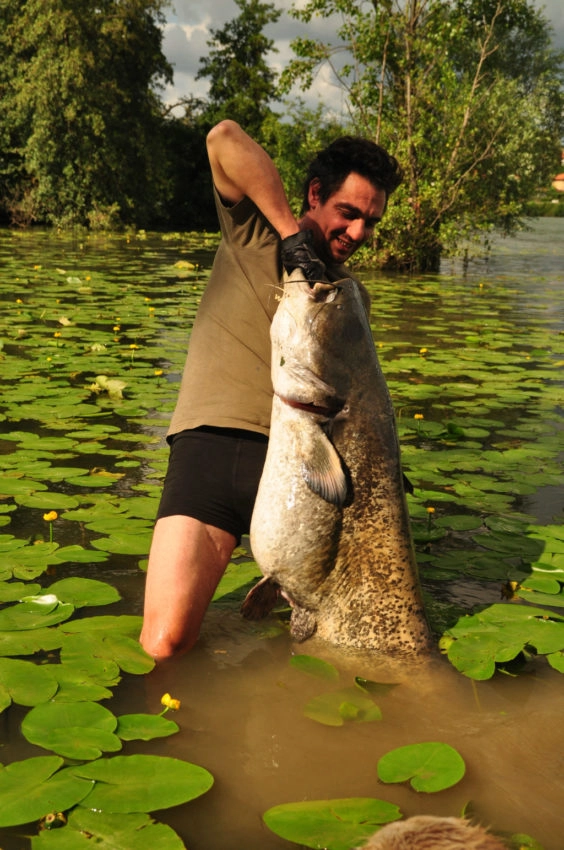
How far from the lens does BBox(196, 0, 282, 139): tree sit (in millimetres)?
41938

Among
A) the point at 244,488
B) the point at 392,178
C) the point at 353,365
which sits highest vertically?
the point at 392,178

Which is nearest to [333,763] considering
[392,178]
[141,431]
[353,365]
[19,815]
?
[19,815]

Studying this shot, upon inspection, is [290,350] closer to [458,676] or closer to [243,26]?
[458,676]

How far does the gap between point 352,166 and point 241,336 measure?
0.72 m

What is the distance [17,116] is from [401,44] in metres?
14.9

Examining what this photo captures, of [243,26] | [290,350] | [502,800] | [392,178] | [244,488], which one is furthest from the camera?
[243,26]

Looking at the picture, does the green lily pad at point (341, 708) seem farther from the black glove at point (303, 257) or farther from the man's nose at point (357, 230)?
the man's nose at point (357, 230)

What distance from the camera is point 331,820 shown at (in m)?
1.95

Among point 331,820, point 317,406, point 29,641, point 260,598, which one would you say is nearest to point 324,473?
point 317,406

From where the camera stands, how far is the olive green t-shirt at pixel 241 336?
290 cm

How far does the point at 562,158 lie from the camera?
30328 millimetres

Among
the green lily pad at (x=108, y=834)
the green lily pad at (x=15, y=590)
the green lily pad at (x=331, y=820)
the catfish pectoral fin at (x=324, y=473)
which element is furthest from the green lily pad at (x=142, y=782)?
the green lily pad at (x=15, y=590)

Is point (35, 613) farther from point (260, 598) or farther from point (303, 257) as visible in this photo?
point (303, 257)

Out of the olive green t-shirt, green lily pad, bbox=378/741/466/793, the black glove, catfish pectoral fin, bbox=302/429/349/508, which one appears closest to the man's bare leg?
the olive green t-shirt
